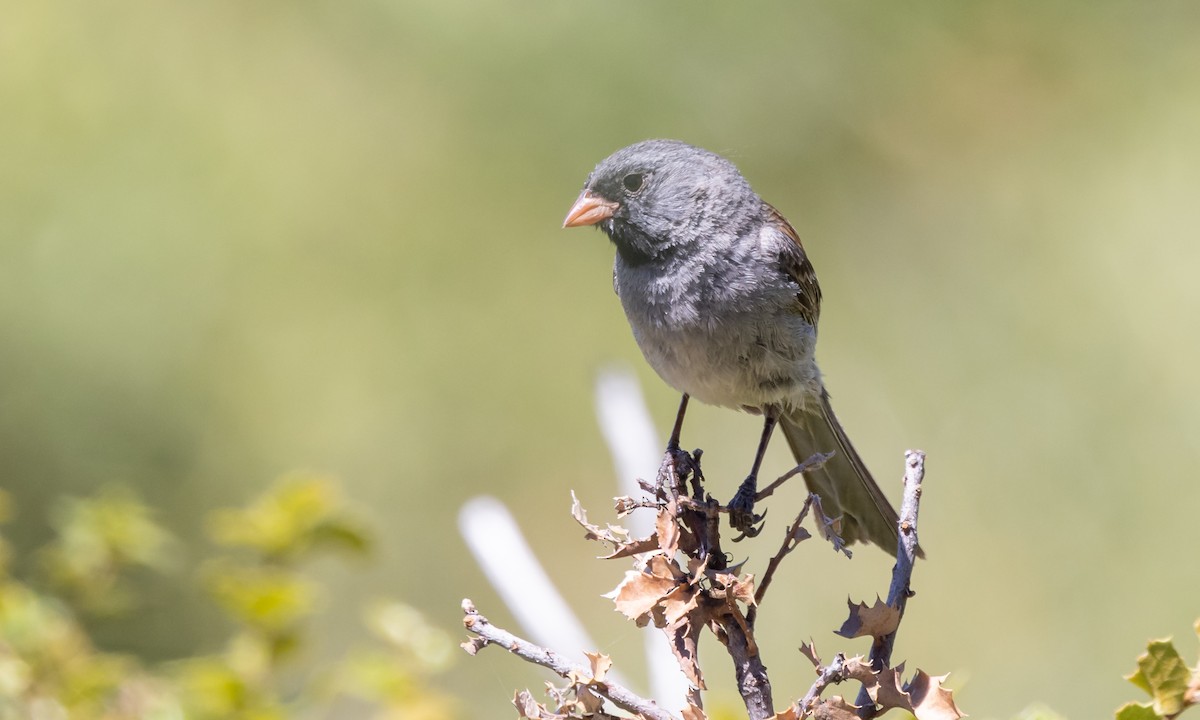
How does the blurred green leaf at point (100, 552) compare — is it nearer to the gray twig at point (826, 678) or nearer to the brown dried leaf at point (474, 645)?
the brown dried leaf at point (474, 645)

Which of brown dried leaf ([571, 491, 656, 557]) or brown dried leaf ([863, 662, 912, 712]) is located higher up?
brown dried leaf ([571, 491, 656, 557])

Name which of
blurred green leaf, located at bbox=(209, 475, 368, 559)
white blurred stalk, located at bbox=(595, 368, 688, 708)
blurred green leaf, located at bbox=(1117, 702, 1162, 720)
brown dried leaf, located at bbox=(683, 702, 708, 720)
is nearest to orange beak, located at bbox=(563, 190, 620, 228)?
white blurred stalk, located at bbox=(595, 368, 688, 708)

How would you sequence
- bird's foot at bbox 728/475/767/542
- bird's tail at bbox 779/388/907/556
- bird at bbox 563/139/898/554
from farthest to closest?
bird at bbox 563/139/898/554, bird's tail at bbox 779/388/907/556, bird's foot at bbox 728/475/767/542

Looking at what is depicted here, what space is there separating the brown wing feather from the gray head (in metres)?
0.16

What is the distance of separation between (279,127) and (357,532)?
6.57 metres

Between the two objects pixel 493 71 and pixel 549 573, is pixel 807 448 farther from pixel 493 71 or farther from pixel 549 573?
pixel 493 71

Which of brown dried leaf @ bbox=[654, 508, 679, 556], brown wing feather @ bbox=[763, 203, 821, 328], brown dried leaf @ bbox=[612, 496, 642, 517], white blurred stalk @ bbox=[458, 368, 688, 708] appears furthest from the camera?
brown wing feather @ bbox=[763, 203, 821, 328]

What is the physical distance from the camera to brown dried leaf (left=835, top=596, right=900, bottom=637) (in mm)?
1310

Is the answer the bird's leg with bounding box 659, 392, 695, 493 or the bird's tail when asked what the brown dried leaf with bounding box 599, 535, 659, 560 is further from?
the bird's tail

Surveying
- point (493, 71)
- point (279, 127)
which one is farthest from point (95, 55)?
point (493, 71)

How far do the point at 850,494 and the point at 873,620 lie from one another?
54.3 inches

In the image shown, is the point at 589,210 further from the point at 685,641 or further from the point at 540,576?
the point at 685,641

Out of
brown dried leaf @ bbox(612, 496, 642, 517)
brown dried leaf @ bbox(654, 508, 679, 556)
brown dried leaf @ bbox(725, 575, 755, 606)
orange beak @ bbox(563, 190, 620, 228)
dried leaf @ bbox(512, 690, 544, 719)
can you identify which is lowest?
dried leaf @ bbox(512, 690, 544, 719)

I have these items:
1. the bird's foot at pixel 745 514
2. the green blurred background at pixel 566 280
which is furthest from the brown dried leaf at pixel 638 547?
the green blurred background at pixel 566 280
